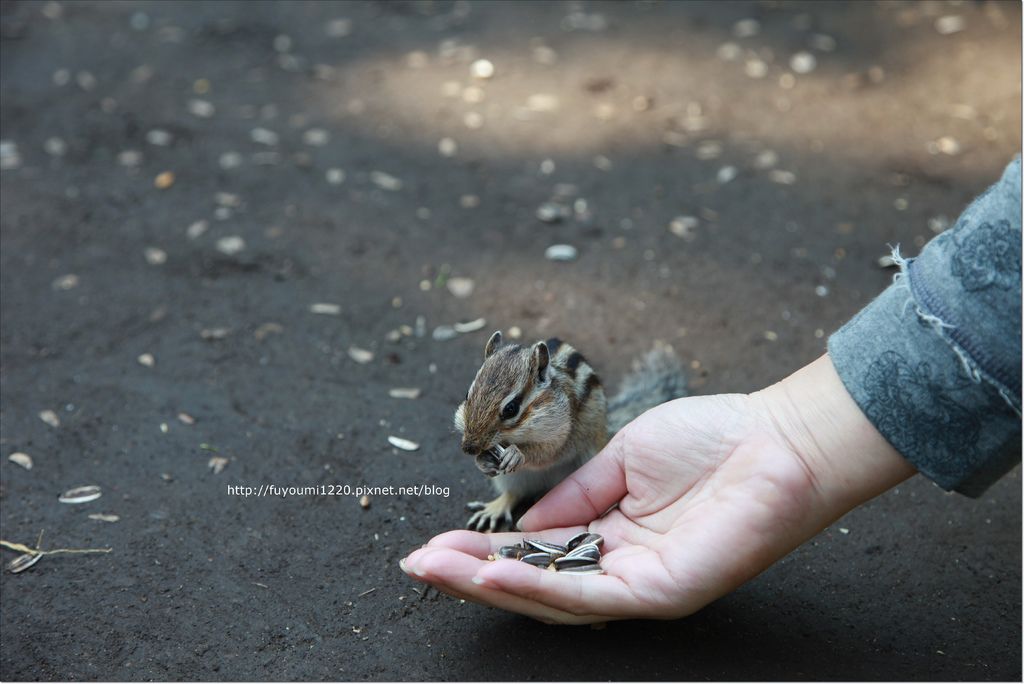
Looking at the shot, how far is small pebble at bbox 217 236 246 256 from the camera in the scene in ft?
12.5

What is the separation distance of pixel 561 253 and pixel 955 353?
2.11 metres

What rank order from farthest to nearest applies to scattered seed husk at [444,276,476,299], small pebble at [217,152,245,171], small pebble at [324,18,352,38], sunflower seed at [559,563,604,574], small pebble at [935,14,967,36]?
small pebble at [324,18,352,38], small pebble at [935,14,967,36], small pebble at [217,152,245,171], scattered seed husk at [444,276,476,299], sunflower seed at [559,563,604,574]

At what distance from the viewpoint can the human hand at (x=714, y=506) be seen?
1.93 m

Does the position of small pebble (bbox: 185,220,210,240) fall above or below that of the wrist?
below

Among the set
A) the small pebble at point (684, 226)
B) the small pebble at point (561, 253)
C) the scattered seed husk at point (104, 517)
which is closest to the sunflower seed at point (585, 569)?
the scattered seed husk at point (104, 517)

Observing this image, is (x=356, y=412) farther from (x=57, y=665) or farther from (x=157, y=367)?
(x=57, y=665)

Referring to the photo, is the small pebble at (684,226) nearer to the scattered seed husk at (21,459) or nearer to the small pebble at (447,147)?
the small pebble at (447,147)

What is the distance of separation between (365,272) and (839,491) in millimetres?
2170

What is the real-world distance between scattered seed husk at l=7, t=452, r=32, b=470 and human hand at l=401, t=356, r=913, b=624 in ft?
4.49

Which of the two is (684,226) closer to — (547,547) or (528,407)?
(528,407)

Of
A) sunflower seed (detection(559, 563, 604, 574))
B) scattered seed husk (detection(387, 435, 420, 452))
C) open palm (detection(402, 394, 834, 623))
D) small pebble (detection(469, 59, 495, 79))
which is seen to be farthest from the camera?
small pebble (detection(469, 59, 495, 79))

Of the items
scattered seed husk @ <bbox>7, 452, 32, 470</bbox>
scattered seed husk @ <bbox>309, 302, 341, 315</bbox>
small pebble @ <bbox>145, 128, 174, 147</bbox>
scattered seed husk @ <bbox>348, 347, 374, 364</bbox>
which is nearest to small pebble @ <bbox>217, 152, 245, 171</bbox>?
small pebble @ <bbox>145, 128, 174, 147</bbox>

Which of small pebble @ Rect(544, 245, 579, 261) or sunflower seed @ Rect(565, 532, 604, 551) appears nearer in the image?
sunflower seed @ Rect(565, 532, 604, 551)

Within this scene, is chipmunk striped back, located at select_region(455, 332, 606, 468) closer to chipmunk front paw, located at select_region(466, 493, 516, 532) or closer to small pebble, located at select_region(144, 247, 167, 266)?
chipmunk front paw, located at select_region(466, 493, 516, 532)
